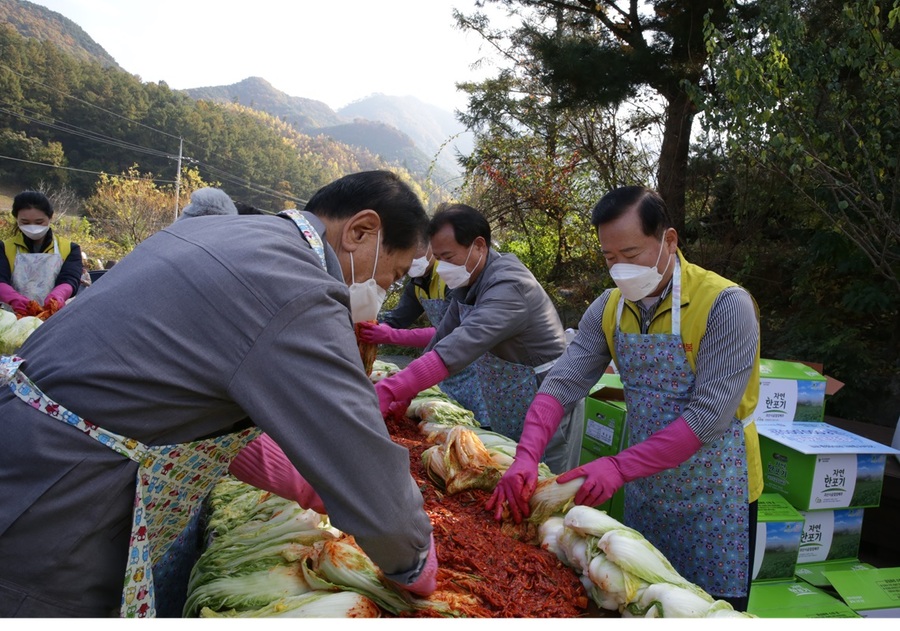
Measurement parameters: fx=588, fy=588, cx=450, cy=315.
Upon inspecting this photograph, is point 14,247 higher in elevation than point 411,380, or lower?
higher

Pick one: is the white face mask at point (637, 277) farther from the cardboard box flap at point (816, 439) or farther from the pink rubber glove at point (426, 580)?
the cardboard box flap at point (816, 439)

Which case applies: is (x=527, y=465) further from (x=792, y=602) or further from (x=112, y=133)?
(x=112, y=133)

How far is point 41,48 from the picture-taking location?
1876 inches

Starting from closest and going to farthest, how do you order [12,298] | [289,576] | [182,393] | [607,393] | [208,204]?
[182,393]
[289,576]
[208,204]
[607,393]
[12,298]

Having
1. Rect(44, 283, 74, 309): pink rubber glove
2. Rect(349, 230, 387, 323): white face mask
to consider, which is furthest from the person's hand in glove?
Rect(349, 230, 387, 323): white face mask

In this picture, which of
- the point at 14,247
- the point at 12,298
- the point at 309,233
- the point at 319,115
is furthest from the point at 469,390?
the point at 319,115

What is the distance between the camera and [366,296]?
1.78 m

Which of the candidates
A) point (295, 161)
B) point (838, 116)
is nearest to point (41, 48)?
point (295, 161)

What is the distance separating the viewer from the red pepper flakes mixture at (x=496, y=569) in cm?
156

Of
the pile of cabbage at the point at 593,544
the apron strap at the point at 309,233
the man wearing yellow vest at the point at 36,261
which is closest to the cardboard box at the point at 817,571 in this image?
the pile of cabbage at the point at 593,544

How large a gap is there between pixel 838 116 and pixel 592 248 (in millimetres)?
6201

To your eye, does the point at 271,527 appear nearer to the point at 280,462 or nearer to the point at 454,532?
the point at 280,462

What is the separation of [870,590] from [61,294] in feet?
21.7

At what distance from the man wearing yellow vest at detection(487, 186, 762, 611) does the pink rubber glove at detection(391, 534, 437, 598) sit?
0.68m
